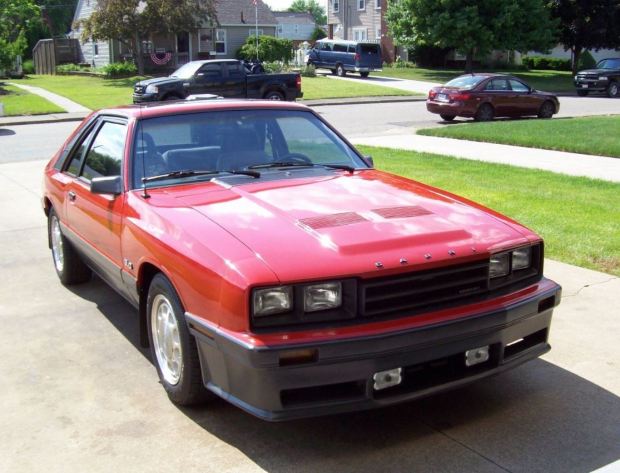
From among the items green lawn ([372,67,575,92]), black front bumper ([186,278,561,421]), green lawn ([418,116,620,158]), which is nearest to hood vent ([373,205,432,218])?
black front bumper ([186,278,561,421])

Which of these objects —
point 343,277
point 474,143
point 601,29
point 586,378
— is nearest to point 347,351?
point 343,277

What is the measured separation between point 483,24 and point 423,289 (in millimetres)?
40229

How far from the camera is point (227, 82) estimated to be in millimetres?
25109

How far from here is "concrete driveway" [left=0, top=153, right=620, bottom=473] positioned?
3594 millimetres

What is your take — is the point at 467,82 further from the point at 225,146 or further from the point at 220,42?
the point at 220,42

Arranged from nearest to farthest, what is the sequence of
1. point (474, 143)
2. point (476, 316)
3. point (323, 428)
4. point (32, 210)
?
1. point (476, 316)
2. point (323, 428)
3. point (32, 210)
4. point (474, 143)

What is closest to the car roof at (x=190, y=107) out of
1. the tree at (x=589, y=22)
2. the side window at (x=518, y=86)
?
the side window at (x=518, y=86)

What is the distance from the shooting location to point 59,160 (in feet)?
21.2

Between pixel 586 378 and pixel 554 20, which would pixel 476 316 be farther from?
pixel 554 20

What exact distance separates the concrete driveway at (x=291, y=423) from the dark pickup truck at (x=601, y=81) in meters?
31.3

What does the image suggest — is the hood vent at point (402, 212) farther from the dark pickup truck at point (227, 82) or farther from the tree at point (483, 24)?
the tree at point (483, 24)

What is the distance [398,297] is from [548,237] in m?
4.42

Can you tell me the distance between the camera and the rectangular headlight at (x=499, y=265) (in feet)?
12.8

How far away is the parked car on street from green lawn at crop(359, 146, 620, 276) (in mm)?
31610
